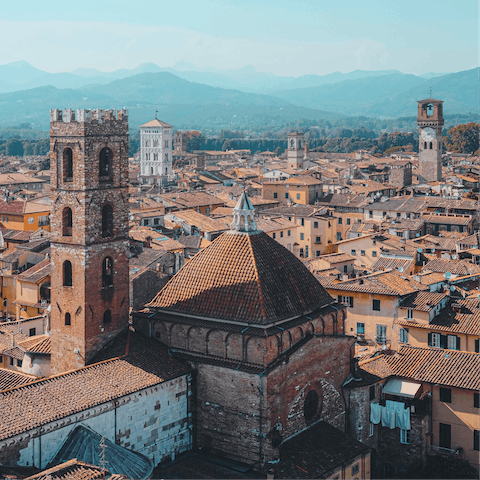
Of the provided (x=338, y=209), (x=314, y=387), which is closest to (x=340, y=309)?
(x=314, y=387)

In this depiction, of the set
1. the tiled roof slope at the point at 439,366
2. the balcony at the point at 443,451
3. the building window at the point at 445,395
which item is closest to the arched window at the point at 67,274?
the tiled roof slope at the point at 439,366

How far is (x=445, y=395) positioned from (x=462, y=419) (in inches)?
35.9

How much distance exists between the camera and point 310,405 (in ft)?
80.1

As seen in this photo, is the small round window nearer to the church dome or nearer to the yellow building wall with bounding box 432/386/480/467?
the church dome

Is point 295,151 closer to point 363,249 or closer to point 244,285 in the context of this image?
point 363,249

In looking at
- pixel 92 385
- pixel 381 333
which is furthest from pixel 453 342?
pixel 92 385

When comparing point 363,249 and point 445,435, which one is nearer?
point 445,435

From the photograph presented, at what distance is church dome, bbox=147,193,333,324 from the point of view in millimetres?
23391

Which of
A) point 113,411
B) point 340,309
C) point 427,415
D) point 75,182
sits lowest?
point 427,415

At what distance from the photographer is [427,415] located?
84.1ft

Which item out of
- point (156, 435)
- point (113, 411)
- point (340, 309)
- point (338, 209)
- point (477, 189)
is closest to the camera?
point (113, 411)

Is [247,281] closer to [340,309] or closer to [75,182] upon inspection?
[340,309]

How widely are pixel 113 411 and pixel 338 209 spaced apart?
155ft

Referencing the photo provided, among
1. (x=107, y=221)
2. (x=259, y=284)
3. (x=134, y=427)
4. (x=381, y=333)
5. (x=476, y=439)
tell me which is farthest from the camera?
(x=381, y=333)
